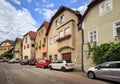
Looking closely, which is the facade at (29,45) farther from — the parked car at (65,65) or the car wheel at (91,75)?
the car wheel at (91,75)

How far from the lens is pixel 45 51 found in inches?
1459

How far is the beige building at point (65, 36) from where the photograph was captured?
79.1 ft

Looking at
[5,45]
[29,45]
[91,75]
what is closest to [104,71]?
[91,75]

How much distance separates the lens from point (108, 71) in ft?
42.4

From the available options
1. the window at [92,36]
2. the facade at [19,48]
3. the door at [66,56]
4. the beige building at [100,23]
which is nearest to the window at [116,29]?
the beige building at [100,23]

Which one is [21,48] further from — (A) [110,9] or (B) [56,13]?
(A) [110,9]

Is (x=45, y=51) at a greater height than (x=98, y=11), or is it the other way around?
(x=98, y=11)

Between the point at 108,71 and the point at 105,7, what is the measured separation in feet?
26.5

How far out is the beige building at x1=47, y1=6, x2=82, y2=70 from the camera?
24109mm

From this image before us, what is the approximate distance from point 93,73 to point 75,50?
32.3 ft

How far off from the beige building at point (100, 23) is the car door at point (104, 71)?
3951 millimetres

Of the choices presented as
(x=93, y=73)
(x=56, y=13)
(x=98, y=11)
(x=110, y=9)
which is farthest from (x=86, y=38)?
(x=56, y=13)

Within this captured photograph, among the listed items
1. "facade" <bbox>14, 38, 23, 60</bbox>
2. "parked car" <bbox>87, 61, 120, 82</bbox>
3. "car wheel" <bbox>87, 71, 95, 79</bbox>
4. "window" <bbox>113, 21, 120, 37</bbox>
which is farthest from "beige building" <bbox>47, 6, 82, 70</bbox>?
"facade" <bbox>14, 38, 23, 60</bbox>

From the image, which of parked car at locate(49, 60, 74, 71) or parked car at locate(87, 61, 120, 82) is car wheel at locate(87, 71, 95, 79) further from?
parked car at locate(49, 60, 74, 71)
